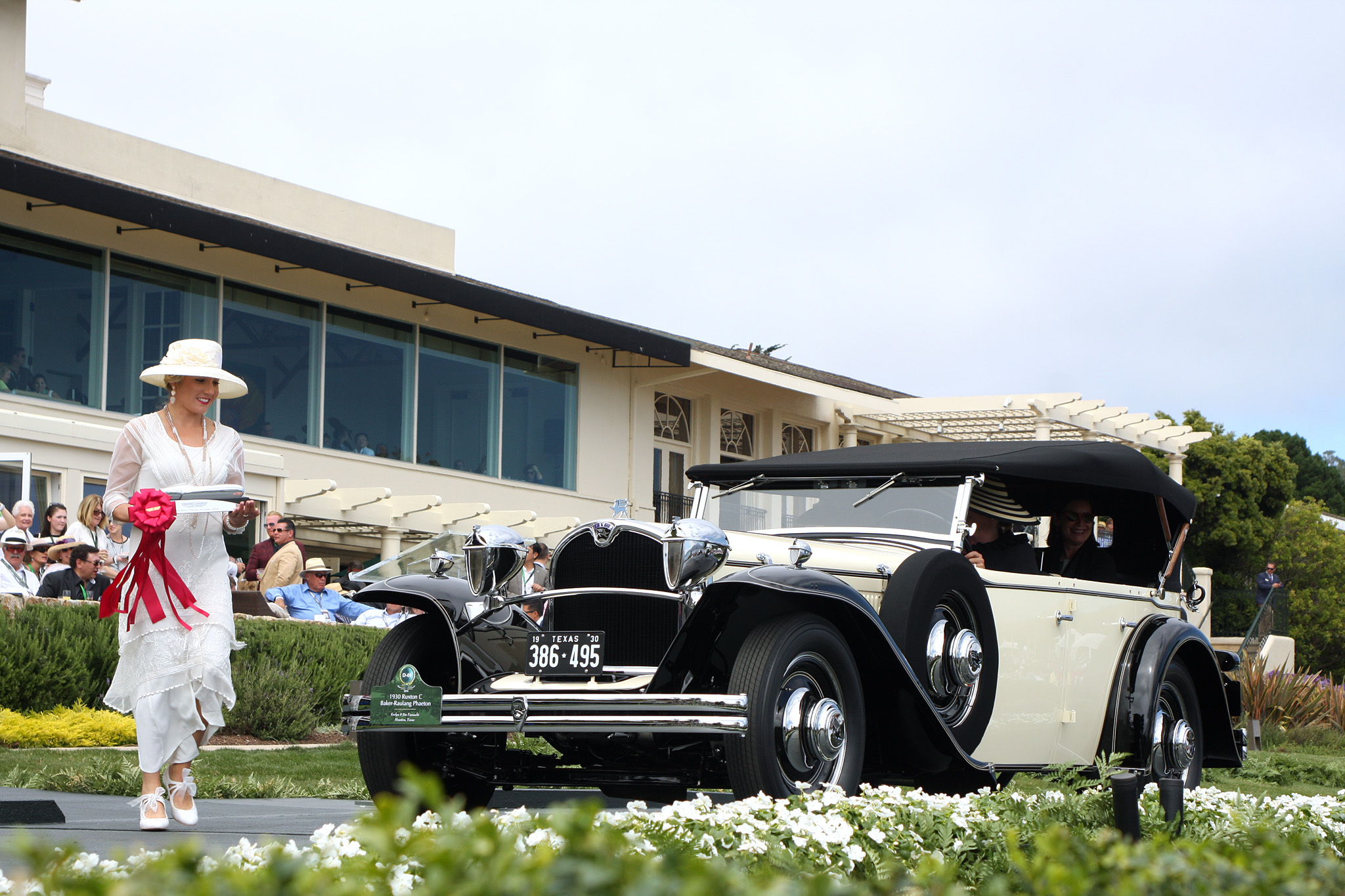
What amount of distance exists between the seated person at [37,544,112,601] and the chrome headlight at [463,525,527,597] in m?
6.52

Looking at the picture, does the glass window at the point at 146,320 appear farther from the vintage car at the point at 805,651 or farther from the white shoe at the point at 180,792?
the white shoe at the point at 180,792

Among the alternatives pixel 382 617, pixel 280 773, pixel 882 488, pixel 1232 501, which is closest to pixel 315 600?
pixel 382 617

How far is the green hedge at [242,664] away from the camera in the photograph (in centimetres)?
1045

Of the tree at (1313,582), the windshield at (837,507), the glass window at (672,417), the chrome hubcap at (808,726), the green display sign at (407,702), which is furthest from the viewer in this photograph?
the tree at (1313,582)

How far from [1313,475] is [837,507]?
66.8 metres

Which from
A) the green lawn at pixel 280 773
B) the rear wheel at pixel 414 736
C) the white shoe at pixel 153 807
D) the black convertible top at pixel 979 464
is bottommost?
the green lawn at pixel 280 773

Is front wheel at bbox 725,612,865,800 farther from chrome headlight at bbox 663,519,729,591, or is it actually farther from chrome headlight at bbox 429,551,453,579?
chrome headlight at bbox 429,551,453,579

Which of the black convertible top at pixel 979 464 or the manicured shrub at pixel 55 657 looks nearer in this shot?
the black convertible top at pixel 979 464

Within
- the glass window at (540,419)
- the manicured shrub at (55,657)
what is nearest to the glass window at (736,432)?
the glass window at (540,419)

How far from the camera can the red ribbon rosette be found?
19.0ft

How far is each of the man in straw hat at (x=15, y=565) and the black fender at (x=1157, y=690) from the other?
28.2 ft

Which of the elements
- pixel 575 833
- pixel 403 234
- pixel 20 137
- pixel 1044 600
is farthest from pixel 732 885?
pixel 403 234

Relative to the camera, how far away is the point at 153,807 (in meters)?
5.66

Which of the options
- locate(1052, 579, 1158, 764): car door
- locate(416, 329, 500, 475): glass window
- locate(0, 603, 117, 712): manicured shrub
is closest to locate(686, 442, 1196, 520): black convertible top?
locate(1052, 579, 1158, 764): car door
